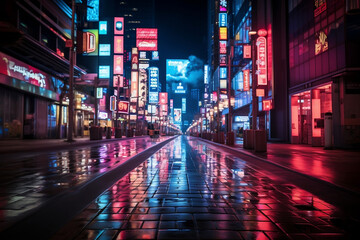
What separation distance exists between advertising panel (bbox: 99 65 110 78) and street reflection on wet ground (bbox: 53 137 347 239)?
6398 centimetres

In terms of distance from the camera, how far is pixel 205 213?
4.67 meters

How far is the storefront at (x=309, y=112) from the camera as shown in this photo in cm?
2239

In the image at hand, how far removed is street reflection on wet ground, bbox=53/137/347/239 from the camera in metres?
3.76

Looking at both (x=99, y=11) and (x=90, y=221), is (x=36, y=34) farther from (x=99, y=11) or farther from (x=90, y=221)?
(x=99, y=11)

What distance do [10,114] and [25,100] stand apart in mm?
3197

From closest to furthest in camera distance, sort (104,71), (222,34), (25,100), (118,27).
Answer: (25,100), (118,27), (222,34), (104,71)

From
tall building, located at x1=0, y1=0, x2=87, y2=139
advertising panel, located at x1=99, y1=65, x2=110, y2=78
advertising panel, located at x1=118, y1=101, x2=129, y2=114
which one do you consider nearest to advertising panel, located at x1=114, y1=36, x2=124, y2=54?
advertising panel, located at x1=118, y1=101, x2=129, y2=114

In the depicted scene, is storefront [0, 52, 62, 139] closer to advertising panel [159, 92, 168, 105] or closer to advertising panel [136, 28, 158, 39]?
advertising panel [136, 28, 158, 39]

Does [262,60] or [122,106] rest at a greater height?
[262,60]

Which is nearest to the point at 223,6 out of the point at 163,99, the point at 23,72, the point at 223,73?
the point at 223,73

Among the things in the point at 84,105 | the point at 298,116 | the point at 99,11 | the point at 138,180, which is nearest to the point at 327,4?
the point at 298,116

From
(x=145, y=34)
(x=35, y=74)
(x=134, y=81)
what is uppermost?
(x=145, y=34)

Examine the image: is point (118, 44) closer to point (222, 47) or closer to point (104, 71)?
point (104, 71)

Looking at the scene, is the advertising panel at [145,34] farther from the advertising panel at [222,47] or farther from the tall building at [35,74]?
the tall building at [35,74]
